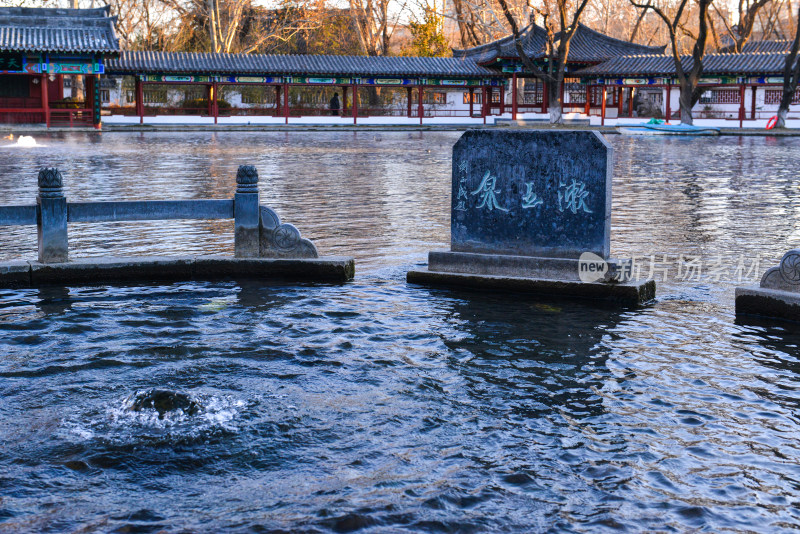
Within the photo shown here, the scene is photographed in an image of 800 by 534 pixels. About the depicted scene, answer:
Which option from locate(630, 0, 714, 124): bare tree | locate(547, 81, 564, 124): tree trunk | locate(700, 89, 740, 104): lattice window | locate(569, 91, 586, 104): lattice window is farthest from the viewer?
locate(569, 91, 586, 104): lattice window

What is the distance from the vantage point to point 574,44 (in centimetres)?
5144

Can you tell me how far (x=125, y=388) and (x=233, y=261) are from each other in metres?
3.42

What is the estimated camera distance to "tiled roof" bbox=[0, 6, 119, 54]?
39631 mm

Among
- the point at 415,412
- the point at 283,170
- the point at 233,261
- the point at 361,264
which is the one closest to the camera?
the point at 415,412

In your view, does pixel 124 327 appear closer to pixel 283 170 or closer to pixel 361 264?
pixel 361 264

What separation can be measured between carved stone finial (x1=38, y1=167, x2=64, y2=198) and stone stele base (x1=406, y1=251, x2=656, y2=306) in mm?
3267

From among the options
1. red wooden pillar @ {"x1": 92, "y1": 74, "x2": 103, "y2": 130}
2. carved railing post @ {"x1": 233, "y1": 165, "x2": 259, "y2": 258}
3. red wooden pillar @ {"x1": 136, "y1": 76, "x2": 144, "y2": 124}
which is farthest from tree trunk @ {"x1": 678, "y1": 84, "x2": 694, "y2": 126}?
carved railing post @ {"x1": 233, "y1": 165, "x2": 259, "y2": 258}

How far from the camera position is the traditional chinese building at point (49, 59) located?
4016cm

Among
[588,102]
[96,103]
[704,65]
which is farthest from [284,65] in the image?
[704,65]

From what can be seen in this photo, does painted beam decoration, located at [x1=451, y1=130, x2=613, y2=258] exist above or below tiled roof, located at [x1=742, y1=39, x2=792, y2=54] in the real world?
below

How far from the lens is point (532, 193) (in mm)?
Answer: 8133

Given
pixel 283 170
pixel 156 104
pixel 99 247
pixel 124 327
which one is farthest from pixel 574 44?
pixel 124 327

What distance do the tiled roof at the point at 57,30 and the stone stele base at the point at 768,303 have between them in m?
37.3

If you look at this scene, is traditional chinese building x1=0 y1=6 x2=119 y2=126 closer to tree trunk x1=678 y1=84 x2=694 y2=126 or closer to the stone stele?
tree trunk x1=678 y1=84 x2=694 y2=126
